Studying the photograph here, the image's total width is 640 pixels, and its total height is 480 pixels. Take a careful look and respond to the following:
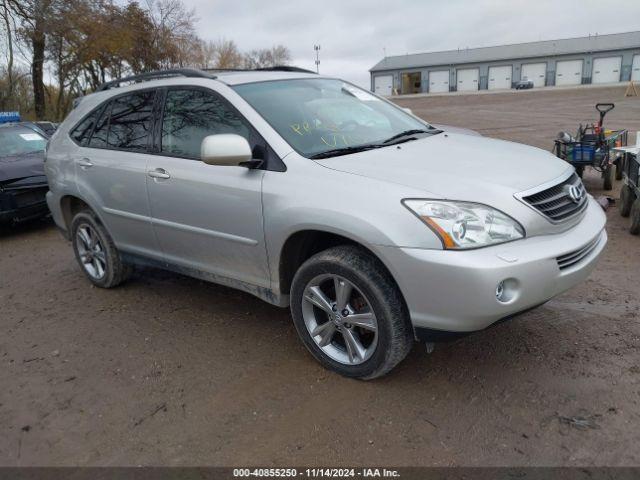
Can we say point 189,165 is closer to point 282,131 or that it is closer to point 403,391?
point 282,131

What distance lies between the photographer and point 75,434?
2809mm

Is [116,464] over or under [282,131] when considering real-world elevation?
under

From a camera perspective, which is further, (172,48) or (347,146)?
(172,48)

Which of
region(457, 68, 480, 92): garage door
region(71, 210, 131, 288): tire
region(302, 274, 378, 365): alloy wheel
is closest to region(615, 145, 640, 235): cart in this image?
region(302, 274, 378, 365): alloy wheel

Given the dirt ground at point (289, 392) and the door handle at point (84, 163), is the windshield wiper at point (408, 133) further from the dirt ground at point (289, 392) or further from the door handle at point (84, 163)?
the door handle at point (84, 163)

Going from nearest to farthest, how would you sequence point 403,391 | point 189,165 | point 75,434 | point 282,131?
point 75,434
point 403,391
point 282,131
point 189,165

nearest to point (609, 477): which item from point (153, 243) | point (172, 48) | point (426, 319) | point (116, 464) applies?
point (426, 319)

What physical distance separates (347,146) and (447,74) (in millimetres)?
72383

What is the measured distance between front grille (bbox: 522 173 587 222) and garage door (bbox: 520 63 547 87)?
230 ft

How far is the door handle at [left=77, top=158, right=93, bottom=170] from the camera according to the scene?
448 cm

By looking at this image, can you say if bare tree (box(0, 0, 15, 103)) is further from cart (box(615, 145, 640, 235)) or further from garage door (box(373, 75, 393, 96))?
garage door (box(373, 75, 393, 96))

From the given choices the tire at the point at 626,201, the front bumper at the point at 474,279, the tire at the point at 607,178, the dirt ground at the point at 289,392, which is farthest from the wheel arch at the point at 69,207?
the tire at the point at 607,178

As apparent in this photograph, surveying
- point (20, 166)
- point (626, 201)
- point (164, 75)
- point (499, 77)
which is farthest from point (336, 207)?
point (499, 77)

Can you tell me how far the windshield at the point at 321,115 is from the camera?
131 inches
